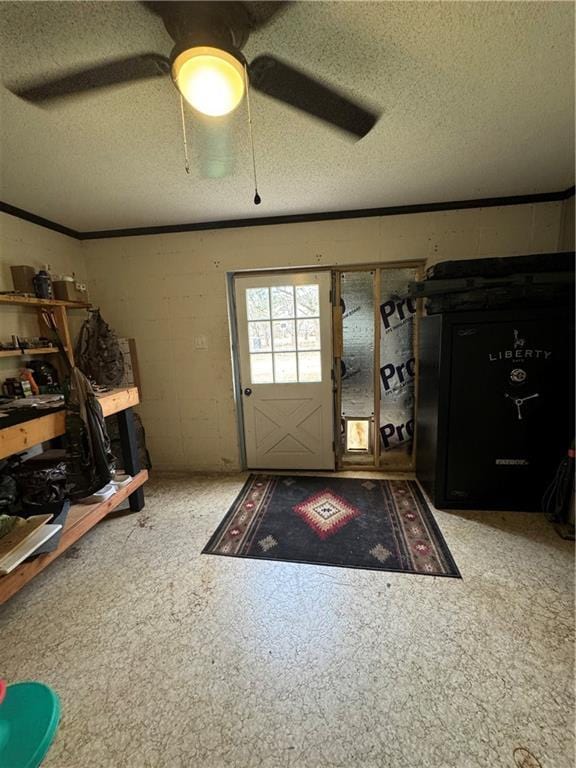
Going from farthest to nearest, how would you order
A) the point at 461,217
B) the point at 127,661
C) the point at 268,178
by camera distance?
the point at 461,217, the point at 268,178, the point at 127,661

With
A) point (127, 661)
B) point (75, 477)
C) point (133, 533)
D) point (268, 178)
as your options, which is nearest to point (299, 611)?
point (127, 661)

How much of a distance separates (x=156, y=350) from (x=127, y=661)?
7.88 ft

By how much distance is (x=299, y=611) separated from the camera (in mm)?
1518

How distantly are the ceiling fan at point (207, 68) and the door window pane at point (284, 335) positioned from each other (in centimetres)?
173

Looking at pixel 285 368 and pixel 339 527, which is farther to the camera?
pixel 285 368

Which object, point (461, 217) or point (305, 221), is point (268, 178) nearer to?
point (305, 221)

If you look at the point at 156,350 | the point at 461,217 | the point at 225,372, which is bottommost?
the point at 225,372

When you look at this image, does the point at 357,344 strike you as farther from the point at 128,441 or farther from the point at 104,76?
the point at 104,76

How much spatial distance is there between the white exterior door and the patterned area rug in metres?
0.39

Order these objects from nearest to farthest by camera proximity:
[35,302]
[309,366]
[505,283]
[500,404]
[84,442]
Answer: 1. [84,442]
2. [505,283]
3. [500,404]
4. [35,302]
5. [309,366]

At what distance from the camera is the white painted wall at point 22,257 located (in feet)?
7.33

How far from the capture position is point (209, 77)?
2.91 ft

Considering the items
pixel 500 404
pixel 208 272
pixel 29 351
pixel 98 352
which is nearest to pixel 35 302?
pixel 29 351

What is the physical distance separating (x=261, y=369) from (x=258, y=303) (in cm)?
64
